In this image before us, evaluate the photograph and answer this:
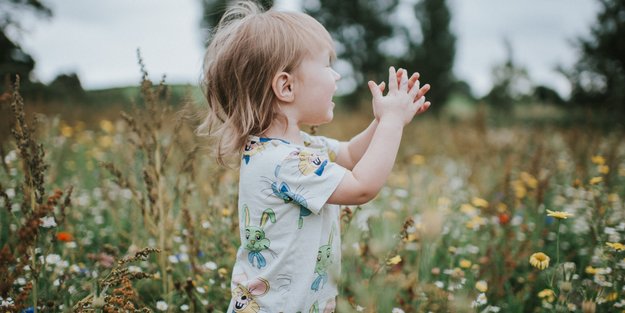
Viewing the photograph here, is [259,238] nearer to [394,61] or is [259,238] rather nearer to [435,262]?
[435,262]

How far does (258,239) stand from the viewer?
1484mm

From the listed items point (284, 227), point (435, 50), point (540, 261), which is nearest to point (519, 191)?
point (540, 261)

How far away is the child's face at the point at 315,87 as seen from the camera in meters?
1.48

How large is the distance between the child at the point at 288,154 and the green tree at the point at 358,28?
84.0 feet

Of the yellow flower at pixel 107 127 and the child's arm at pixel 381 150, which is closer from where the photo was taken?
the child's arm at pixel 381 150

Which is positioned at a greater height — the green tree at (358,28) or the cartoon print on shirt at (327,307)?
the green tree at (358,28)

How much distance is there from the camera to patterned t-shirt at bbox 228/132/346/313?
1.38 metres

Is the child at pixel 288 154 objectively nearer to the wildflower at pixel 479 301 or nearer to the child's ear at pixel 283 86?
the child's ear at pixel 283 86

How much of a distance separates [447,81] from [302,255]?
24987 millimetres

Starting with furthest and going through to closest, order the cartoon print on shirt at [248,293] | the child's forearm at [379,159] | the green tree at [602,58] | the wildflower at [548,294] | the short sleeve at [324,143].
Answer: the green tree at [602,58]
the wildflower at [548,294]
the short sleeve at [324,143]
the cartoon print on shirt at [248,293]
the child's forearm at [379,159]

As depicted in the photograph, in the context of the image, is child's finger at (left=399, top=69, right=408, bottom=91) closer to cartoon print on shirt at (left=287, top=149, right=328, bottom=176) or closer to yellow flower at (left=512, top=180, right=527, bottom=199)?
cartoon print on shirt at (left=287, top=149, right=328, bottom=176)

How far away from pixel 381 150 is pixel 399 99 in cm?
18

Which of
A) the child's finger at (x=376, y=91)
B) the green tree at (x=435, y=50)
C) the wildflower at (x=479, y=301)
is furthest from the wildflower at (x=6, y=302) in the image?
the green tree at (x=435, y=50)

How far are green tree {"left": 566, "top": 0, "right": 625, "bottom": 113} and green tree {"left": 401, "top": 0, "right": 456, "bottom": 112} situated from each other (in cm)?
1078
